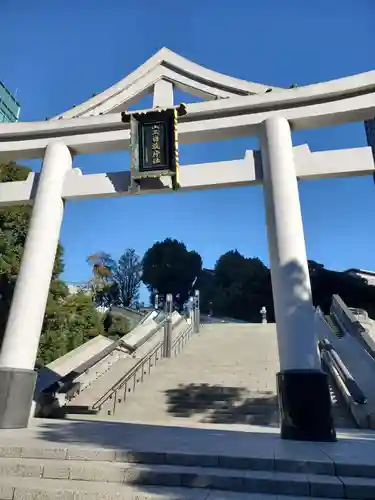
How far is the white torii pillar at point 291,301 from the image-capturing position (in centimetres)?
511

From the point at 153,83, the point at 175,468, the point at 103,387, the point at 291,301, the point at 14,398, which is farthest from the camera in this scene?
the point at 103,387

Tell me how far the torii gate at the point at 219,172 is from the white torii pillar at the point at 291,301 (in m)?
0.02

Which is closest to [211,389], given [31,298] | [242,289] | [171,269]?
[31,298]

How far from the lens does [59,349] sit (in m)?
11.5

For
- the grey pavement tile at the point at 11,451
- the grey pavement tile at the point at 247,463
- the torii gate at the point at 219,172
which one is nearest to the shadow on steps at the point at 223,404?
the torii gate at the point at 219,172

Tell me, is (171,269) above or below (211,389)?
above

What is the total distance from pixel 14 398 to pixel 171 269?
37971 mm

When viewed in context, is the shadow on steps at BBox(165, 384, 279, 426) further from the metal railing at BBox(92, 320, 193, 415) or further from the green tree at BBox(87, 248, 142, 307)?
the green tree at BBox(87, 248, 142, 307)

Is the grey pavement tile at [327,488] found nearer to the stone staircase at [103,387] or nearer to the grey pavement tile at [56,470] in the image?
the grey pavement tile at [56,470]

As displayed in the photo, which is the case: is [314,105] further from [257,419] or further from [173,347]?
[173,347]

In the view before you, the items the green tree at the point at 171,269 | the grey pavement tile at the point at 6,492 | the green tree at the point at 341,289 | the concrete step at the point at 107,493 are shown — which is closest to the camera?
the concrete step at the point at 107,493

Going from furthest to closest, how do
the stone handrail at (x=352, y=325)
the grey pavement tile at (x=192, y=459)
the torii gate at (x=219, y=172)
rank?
the stone handrail at (x=352, y=325), the torii gate at (x=219, y=172), the grey pavement tile at (x=192, y=459)

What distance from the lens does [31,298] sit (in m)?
6.44

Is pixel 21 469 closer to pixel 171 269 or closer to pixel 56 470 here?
pixel 56 470
